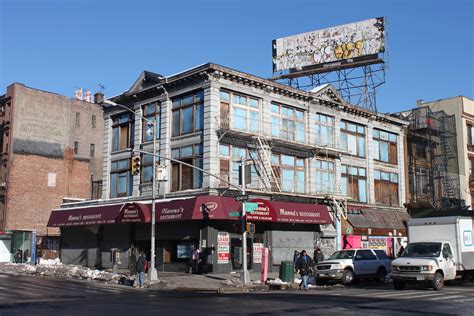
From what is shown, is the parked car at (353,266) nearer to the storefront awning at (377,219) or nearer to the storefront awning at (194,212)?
the storefront awning at (194,212)

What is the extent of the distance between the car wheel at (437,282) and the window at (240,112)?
15.3 metres

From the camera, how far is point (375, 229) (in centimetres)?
4125

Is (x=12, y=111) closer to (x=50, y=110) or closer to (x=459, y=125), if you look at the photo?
(x=50, y=110)

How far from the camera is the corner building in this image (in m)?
32.5

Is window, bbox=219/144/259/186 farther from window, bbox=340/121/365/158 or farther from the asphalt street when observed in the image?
the asphalt street

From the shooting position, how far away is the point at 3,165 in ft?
172

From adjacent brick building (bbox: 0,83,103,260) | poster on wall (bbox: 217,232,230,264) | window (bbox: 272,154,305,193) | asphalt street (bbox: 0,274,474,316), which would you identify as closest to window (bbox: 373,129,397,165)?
window (bbox: 272,154,305,193)

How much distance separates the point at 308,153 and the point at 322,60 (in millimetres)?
10220

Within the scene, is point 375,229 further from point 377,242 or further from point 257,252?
point 257,252

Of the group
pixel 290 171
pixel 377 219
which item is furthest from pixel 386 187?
pixel 290 171

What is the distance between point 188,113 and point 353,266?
14.2 meters

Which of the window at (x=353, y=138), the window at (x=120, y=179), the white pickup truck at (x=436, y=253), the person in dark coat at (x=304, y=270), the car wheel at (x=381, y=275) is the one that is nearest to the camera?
the white pickup truck at (x=436, y=253)

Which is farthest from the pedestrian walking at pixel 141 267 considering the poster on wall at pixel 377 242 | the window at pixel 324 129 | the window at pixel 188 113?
the poster on wall at pixel 377 242

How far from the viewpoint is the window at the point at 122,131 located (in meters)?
39.0
